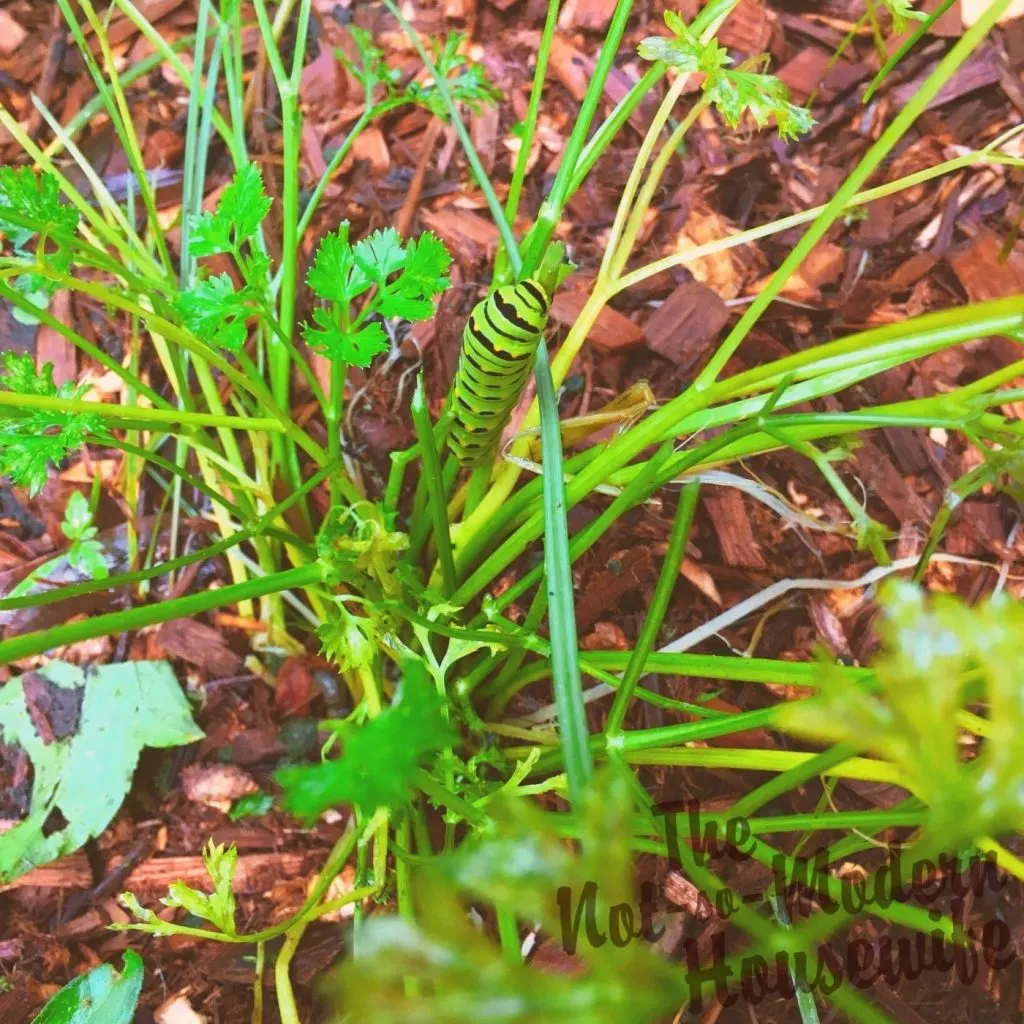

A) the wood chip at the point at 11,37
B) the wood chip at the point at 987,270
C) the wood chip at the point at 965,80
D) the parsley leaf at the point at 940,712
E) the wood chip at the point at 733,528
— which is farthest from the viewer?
the wood chip at the point at 11,37

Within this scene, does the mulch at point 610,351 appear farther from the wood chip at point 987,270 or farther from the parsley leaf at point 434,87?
the parsley leaf at point 434,87

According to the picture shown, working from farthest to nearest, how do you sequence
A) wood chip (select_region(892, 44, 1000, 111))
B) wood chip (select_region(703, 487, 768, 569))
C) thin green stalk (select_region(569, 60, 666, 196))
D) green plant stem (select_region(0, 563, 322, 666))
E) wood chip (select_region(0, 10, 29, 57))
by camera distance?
wood chip (select_region(0, 10, 29, 57))
wood chip (select_region(892, 44, 1000, 111))
wood chip (select_region(703, 487, 768, 569))
thin green stalk (select_region(569, 60, 666, 196))
green plant stem (select_region(0, 563, 322, 666))

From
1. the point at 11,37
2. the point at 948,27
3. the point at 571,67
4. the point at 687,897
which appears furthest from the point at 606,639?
the point at 11,37

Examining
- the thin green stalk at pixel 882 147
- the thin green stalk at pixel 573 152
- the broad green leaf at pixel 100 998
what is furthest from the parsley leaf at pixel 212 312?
the broad green leaf at pixel 100 998

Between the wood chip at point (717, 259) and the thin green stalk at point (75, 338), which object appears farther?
the wood chip at point (717, 259)

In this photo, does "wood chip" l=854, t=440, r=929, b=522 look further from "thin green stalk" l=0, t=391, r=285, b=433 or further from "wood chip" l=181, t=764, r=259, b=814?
"wood chip" l=181, t=764, r=259, b=814

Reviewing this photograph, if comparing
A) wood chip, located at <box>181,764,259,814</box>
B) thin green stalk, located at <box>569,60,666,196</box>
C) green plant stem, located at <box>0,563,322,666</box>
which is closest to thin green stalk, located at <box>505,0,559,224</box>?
thin green stalk, located at <box>569,60,666,196</box>
